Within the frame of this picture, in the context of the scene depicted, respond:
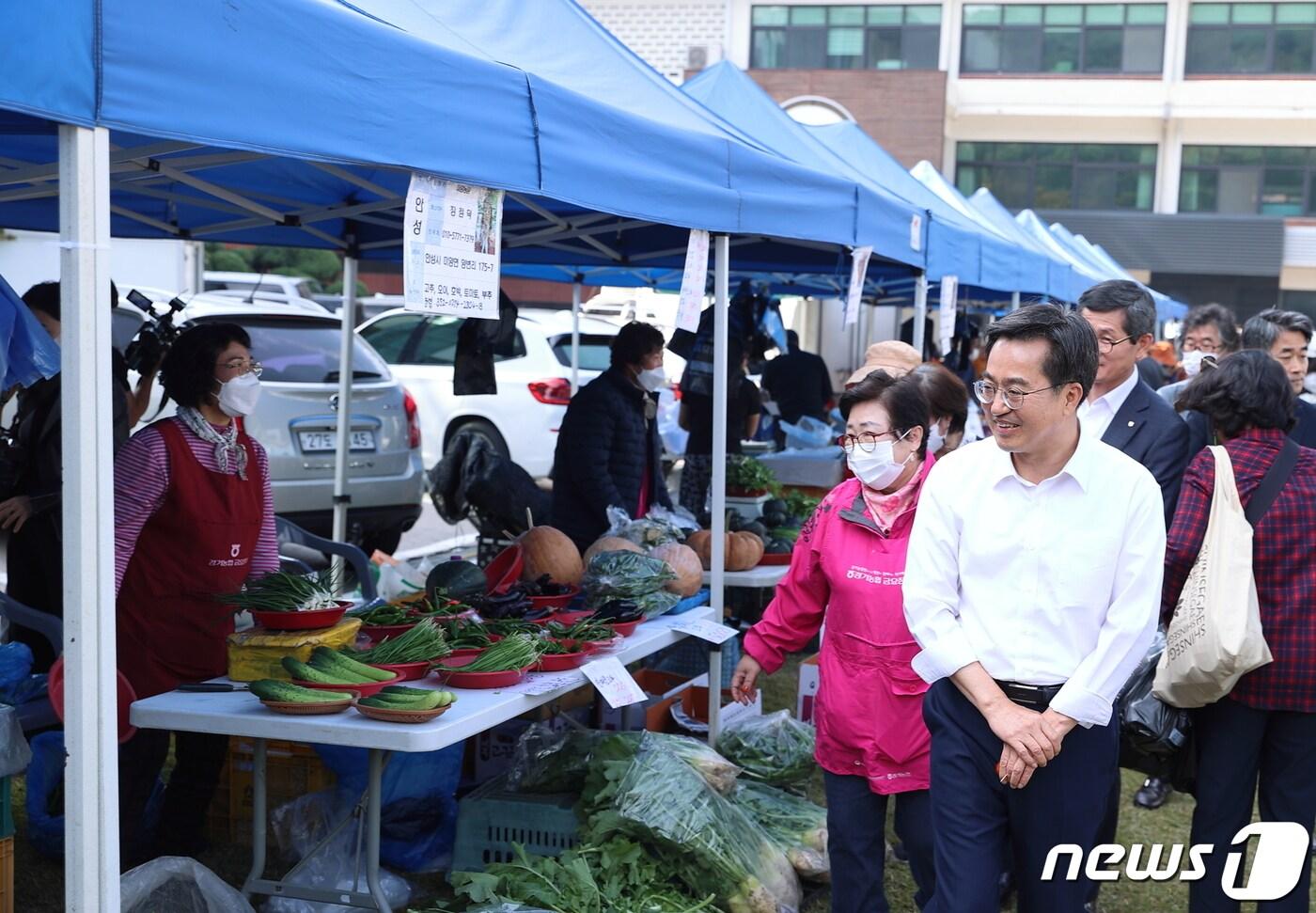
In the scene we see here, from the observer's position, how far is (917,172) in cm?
1371

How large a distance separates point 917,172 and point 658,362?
834 centimetres

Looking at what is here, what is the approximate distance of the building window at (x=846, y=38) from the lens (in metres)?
34.0

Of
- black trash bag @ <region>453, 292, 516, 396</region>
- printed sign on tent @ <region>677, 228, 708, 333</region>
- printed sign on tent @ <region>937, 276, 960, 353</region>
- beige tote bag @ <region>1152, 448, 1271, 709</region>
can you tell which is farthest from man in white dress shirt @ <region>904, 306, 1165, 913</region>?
printed sign on tent @ <region>937, 276, 960, 353</region>

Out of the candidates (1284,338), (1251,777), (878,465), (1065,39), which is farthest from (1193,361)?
(1065,39)

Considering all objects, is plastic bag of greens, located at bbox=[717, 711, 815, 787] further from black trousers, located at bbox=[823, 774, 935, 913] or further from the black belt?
the black belt

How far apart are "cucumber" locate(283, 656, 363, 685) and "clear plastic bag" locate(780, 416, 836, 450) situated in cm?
715

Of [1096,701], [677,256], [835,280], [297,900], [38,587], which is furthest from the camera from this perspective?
[835,280]

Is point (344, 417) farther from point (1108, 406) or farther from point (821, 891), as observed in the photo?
point (1108, 406)

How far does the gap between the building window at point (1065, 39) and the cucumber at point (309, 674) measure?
33586 mm

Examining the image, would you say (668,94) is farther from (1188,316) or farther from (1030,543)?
(1188,316)

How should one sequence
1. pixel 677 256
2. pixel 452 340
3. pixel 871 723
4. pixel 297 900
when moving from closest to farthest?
pixel 871 723
pixel 297 900
pixel 677 256
pixel 452 340

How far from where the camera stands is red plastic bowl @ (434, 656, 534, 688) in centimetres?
372

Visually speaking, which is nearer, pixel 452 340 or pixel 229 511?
pixel 229 511

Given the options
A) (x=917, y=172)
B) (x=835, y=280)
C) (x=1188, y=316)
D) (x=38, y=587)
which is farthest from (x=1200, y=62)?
(x=38, y=587)
